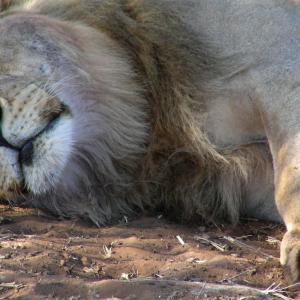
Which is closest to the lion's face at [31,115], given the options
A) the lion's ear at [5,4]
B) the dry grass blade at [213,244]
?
the lion's ear at [5,4]

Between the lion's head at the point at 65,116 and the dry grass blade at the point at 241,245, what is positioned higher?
the lion's head at the point at 65,116

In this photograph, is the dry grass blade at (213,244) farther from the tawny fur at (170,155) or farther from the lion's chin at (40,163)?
the lion's chin at (40,163)

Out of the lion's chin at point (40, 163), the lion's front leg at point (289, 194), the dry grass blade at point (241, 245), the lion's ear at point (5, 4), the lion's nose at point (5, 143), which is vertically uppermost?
the lion's ear at point (5, 4)

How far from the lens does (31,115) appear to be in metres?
3.27

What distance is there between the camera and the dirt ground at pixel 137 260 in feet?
8.57

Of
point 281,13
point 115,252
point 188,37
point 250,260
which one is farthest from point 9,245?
point 281,13

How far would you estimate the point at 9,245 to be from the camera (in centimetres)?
303

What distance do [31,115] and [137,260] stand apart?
76cm

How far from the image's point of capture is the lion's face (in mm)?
3246

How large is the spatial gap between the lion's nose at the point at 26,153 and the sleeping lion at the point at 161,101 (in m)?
0.11

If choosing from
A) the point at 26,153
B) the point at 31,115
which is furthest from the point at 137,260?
the point at 31,115

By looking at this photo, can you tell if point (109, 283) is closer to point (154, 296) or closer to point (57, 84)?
point (154, 296)

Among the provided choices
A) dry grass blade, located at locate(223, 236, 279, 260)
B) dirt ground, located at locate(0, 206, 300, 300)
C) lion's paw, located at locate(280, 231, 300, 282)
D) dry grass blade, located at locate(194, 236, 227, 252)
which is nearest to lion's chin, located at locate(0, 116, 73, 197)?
dirt ground, located at locate(0, 206, 300, 300)

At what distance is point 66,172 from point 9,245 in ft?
1.96
